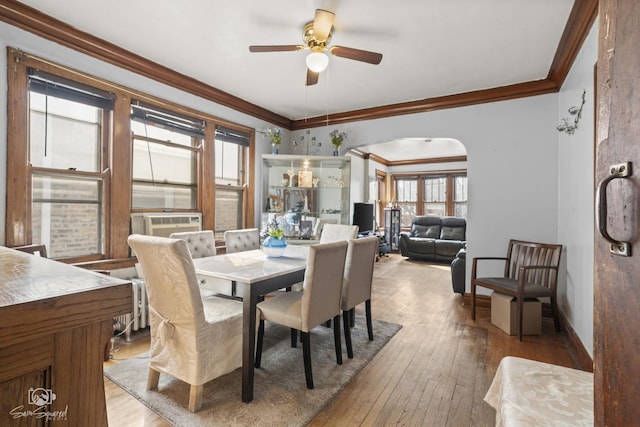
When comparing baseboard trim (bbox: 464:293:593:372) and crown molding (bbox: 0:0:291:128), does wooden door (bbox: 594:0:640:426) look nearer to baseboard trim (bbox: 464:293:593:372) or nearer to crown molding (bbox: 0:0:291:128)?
baseboard trim (bbox: 464:293:593:372)

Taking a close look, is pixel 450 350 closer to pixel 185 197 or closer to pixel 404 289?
pixel 404 289

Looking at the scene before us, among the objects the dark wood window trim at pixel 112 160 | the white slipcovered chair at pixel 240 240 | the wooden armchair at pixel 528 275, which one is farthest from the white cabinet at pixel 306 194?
the wooden armchair at pixel 528 275

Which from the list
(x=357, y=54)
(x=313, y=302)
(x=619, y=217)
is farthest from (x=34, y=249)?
(x=619, y=217)

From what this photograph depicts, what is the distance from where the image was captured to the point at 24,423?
40cm

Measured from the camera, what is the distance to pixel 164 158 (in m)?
3.52

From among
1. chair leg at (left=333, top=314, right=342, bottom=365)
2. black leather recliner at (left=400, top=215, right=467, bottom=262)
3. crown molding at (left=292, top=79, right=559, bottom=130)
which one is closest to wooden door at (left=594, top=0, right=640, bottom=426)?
chair leg at (left=333, top=314, right=342, bottom=365)

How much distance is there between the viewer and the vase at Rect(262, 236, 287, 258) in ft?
8.89

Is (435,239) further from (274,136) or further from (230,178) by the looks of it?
(230,178)

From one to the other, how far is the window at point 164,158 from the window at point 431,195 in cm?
635

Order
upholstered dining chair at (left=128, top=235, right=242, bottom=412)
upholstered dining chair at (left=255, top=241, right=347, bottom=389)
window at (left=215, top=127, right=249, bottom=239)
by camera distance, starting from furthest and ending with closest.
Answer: window at (left=215, top=127, right=249, bottom=239) → upholstered dining chair at (left=255, top=241, right=347, bottom=389) → upholstered dining chair at (left=128, top=235, right=242, bottom=412)

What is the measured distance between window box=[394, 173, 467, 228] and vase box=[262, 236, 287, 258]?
668cm

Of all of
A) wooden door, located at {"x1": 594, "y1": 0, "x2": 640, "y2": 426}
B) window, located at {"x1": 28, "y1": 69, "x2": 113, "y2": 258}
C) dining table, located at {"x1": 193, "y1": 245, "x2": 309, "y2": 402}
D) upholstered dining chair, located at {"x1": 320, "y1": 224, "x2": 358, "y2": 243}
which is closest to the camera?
wooden door, located at {"x1": 594, "y1": 0, "x2": 640, "y2": 426}

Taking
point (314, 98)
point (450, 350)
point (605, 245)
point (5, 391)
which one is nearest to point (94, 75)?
point (314, 98)

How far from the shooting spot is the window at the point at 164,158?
3244 millimetres
